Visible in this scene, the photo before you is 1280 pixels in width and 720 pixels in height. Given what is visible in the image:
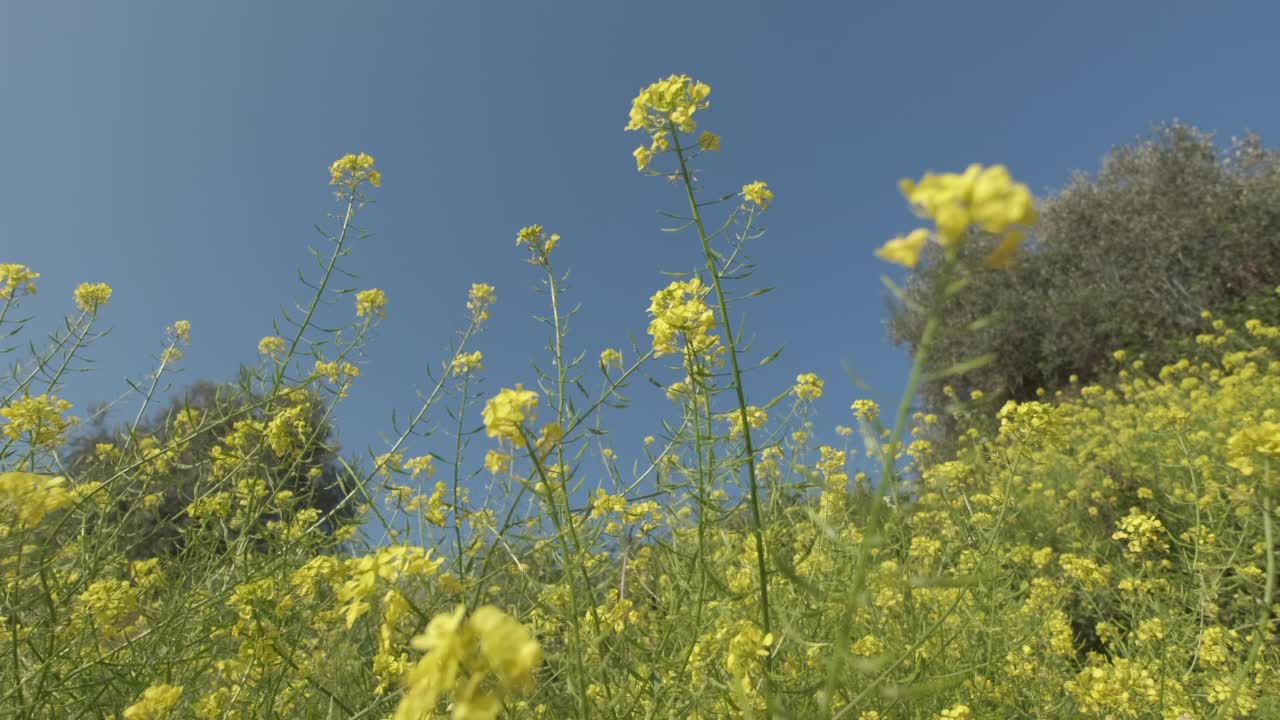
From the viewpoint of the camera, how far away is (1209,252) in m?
13.2

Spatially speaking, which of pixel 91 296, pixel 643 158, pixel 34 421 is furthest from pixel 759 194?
pixel 91 296

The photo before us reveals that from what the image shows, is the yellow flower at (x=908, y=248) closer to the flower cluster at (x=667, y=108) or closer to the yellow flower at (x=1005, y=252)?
the yellow flower at (x=1005, y=252)

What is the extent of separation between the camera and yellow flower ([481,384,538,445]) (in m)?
1.19

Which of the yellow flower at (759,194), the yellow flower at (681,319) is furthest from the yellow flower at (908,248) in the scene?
the yellow flower at (759,194)

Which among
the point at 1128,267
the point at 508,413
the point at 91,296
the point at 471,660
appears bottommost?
the point at 471,660

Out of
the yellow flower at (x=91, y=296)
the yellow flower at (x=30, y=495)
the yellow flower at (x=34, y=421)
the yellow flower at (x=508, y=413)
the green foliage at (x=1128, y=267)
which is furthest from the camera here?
the green foliage at (x=1128, y=267)

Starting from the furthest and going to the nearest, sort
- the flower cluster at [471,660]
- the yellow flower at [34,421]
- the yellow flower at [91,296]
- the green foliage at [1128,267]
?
the green foliage at [1128,267] < the yellow flower at [91,296] < the yellow flower at [34,421] < the flower cluster at [471,660]

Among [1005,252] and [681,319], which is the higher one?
[681,319]

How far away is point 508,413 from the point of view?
118 centimetres

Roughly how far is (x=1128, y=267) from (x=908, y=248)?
1677cm

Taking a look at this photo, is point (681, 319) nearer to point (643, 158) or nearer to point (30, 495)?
point (643, 158)

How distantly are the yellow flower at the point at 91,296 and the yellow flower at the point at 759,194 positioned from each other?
3.36 m

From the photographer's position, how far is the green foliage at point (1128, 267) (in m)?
13.1

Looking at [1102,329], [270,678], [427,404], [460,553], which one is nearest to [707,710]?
[460,553]
